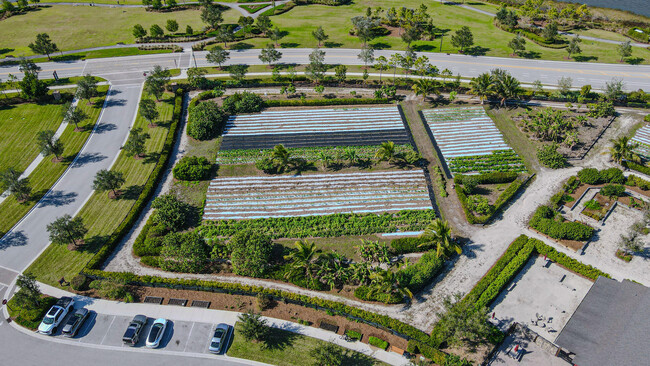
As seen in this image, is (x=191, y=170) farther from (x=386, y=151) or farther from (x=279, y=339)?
(x=279, y=339)

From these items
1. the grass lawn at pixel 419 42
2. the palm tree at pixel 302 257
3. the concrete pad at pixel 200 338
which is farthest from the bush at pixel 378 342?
the grass lawn at pixel 419 42

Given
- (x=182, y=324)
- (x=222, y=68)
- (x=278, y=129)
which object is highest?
(x=222, y=68)

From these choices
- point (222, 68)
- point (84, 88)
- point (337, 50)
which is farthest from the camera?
point (337, 50)

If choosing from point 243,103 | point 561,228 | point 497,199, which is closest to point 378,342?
point 497,199

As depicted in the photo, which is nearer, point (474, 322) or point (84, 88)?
point (474, 322)

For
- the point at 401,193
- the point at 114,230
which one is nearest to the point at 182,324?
the point at 114,230

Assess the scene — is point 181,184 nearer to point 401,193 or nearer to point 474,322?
point 401,193
